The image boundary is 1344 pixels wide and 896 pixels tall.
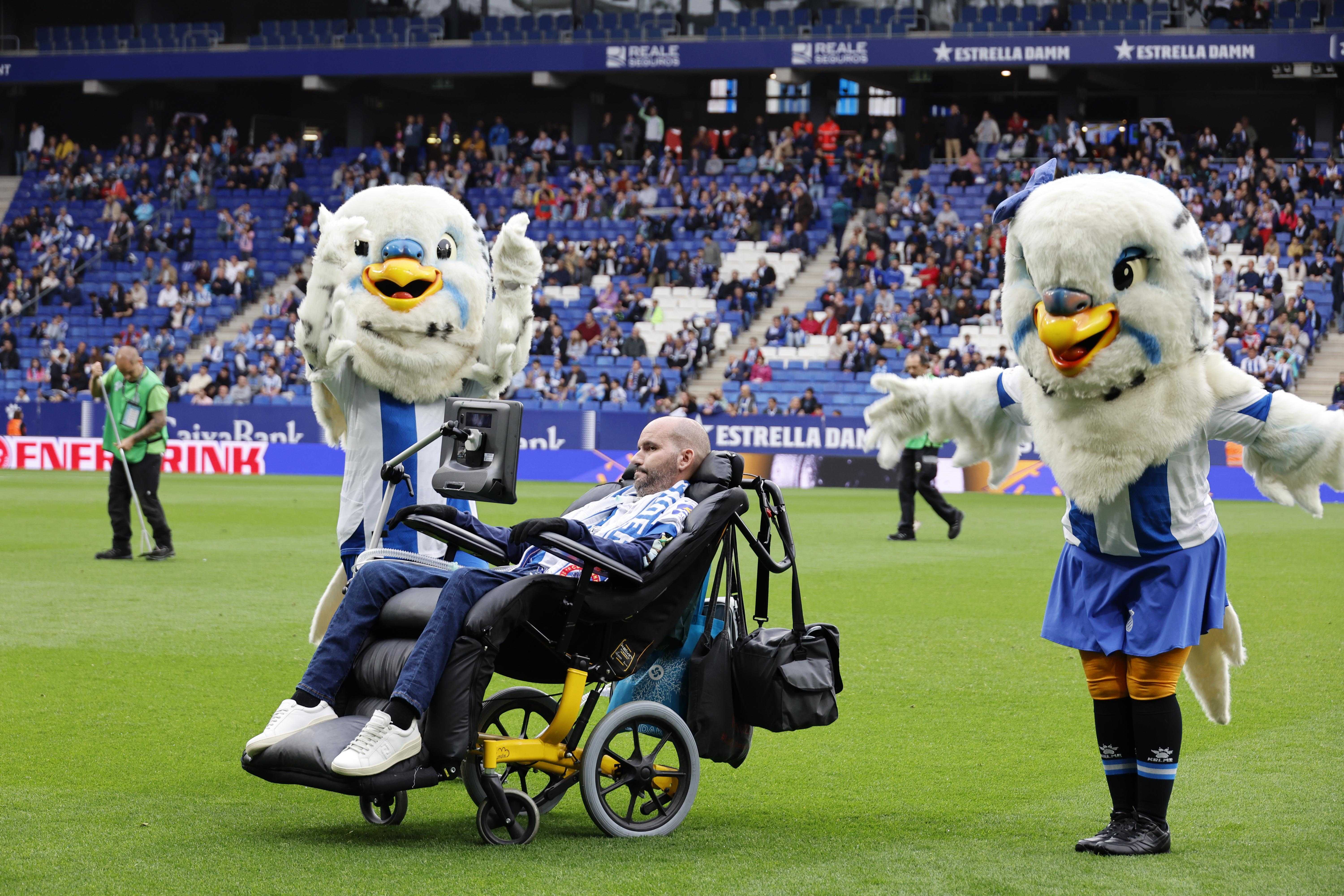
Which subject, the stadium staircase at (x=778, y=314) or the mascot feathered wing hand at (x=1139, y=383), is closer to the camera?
the mascot feathered wing hand at (x=1139, y=383)

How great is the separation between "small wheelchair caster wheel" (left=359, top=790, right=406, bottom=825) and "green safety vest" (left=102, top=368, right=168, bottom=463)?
8.83 m

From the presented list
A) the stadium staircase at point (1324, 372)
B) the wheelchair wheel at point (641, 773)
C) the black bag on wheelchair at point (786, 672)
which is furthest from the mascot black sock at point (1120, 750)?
the stadium staircase at point (1324, 372)

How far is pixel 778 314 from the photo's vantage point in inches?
1208

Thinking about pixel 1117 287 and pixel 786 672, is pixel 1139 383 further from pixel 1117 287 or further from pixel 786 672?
pixel 786 672

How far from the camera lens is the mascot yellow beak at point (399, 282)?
22.8 feet

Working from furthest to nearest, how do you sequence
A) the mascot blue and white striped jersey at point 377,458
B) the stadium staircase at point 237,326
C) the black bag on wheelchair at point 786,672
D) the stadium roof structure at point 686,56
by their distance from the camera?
1. the stadium staircase at point 237,326
2. the stadium roof structure at point 686,56
3. the mascot blue and white striped jersey at point 377,458
4. the black bag on wheelchair at point 786,672

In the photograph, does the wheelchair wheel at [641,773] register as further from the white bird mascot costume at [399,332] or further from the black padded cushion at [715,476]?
the white bird mascot costume at [399,332]

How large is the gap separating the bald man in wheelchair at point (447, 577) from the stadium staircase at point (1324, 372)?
73.1ft

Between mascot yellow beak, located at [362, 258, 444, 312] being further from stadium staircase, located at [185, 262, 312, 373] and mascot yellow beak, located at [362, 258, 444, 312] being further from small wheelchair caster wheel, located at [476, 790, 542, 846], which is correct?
stadium staircase, located at [185, 262, 312, 373]

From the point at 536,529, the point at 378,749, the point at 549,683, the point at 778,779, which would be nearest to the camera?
the point at 378,749

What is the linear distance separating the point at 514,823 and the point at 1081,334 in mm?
2441

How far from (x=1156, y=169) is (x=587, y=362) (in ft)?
39.8

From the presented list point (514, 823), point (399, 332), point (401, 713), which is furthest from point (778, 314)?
point (401, 713)

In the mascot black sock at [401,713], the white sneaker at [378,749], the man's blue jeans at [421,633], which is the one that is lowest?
the white sneaker at [378,749]
